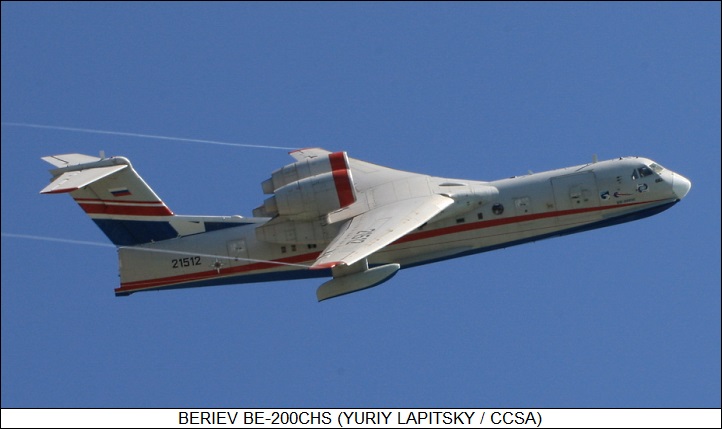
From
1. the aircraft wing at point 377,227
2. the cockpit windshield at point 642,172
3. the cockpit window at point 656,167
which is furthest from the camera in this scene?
the cockpit window at point 656,167

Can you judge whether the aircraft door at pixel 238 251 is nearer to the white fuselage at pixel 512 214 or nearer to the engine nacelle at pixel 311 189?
the white fuselage at pixel 512 214

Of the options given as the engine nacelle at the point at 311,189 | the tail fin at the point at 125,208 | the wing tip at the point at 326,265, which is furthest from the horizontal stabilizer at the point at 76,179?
the wing tip at the point at 326,265

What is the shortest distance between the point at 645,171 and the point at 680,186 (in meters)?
0.90

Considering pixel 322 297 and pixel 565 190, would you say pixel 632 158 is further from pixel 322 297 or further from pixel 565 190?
pixel 322 297

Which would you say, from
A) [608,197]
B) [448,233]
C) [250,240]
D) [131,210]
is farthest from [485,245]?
[131,210]

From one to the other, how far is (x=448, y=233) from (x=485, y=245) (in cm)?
90

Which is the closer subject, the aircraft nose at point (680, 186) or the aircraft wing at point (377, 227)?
the aircraft wing at point (377, 227)

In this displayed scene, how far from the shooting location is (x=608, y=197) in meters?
29.4

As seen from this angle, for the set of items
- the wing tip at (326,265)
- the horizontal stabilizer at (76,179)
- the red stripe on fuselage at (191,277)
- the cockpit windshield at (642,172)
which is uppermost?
the horizontal stabilizer at (76,179)

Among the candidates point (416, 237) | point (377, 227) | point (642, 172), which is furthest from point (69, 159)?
point (642, 172)

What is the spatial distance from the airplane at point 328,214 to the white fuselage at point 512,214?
0.02m

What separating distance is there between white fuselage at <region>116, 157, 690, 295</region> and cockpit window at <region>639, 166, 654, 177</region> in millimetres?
23

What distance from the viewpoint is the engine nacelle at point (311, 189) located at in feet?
94.1

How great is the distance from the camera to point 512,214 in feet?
96.2
